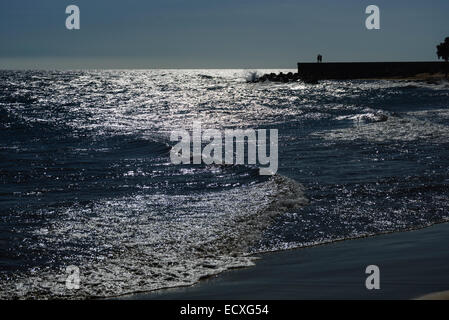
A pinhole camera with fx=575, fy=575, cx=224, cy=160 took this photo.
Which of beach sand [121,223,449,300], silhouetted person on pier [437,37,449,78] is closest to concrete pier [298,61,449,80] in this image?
silhouetted person on pier [437,37,449,78]

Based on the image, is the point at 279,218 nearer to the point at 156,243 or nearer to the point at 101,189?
the point at 156,243

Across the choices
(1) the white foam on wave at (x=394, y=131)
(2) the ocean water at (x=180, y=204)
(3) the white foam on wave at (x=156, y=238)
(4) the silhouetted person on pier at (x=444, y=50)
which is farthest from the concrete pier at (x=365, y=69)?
(3) the white foam on wave at (x=156, y=238)

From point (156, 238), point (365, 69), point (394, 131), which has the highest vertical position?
point (365, 69)

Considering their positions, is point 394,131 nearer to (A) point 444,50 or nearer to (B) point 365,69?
(A) point 444,50

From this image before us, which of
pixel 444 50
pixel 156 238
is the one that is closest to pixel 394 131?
pixel 156 238

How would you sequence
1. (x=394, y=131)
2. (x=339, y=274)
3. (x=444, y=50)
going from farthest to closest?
(x=444, y=50) → (x=394, y=131) → (x=339, y=274)

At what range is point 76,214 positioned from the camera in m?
10.2

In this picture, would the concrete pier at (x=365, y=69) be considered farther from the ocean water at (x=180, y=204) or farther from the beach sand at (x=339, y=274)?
the beach sand at (x=339, y=274)

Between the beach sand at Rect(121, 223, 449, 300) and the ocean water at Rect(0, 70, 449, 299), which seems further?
the ocean water at Rect(0, 70, 449, 299)

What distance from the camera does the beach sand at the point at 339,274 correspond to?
19.6 ft

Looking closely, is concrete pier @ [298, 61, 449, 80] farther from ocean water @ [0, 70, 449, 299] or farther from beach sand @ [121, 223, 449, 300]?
beach sand @ [121, 223, 449, 300]

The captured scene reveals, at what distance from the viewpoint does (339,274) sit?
663 centimetres

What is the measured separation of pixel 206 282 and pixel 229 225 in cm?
262

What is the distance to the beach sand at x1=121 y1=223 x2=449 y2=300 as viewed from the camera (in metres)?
5.96
